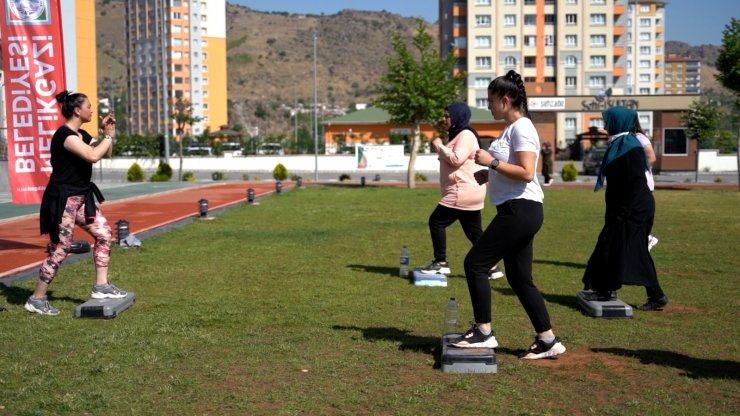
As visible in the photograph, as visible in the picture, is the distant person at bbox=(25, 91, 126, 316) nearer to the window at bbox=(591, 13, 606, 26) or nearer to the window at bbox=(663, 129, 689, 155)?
the window at bbox=(663, 129, 689, 155)

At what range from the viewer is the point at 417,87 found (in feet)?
109

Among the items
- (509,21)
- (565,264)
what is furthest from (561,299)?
(509,21)

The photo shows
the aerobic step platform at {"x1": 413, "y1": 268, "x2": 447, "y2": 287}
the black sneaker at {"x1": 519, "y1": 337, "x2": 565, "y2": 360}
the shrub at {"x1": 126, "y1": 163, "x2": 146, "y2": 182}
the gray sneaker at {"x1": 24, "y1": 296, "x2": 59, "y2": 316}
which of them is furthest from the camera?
the shrub at {"x1": 126, "y1": 163, "x2": 146, "y2": 182}

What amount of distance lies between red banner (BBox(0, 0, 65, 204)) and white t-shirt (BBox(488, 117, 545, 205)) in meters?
8.51

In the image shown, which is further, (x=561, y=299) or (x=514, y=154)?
(x=561, y=299)

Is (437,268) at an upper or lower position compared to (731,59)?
lower

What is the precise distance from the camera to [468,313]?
7.77 metres

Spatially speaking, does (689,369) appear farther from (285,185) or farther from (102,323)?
(285,185)

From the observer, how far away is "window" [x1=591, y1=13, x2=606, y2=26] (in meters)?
94.6

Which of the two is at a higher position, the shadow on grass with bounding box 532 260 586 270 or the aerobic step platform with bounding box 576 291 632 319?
the aerobic step platform with bounding box 576 291 632 319

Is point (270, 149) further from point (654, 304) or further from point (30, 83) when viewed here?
point (654, 304)

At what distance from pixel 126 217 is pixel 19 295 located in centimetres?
1041

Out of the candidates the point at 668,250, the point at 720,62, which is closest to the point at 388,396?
the point at 668,250

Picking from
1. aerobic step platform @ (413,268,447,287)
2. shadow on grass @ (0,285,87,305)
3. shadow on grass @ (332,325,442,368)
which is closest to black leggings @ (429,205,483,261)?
aerobic step platform @ (413,268,447,287)
